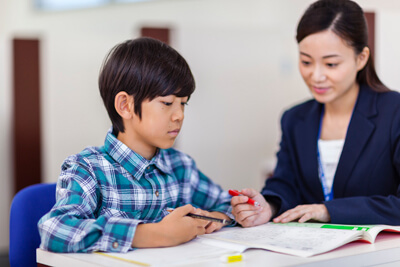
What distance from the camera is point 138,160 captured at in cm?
129

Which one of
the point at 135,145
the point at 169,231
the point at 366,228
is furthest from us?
the point at 135,145

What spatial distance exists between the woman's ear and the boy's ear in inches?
25.4

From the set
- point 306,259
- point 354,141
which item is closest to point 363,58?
point 354,141

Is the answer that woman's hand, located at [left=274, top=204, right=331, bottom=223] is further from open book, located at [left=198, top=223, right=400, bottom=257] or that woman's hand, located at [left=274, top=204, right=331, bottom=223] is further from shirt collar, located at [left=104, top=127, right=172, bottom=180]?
shirt collar, located at [left=104, top=127, right=172, bottom=180]

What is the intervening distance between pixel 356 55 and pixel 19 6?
16.6 feet

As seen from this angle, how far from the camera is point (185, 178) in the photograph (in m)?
1.46

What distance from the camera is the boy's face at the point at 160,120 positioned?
1.28 m

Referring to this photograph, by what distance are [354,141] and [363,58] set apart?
0.23 m

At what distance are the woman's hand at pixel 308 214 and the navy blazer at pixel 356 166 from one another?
0.02 m

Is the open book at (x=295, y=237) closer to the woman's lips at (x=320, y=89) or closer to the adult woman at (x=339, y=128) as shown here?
the adult woman at (x=339, y=128)

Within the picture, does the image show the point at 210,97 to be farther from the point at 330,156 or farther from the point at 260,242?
the point at 260,242

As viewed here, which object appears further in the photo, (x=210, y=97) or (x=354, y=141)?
(x=210, y=97)

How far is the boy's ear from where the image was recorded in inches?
51.3

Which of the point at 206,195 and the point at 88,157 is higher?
the point at 88,157
